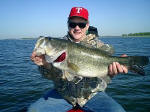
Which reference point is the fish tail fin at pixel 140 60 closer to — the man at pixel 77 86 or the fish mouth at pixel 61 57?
the man at pixel 77 86

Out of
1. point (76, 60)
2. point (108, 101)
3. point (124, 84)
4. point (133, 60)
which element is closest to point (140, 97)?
point (124, 84)

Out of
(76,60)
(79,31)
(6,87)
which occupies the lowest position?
(6,87)

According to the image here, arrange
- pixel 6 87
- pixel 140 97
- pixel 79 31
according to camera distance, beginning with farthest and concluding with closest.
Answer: pixel 6 87 < pixel 140 97 < pixel 79 31

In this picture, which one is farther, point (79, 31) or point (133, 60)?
point (79, 31)

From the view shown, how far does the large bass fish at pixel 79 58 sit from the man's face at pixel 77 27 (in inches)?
40.7

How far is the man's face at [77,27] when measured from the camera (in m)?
5.78

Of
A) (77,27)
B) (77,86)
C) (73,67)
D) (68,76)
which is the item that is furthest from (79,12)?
(77,86)

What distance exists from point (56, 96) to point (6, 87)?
605cm

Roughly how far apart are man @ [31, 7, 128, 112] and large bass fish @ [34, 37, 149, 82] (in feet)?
1.11

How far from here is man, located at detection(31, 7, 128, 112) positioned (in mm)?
5289

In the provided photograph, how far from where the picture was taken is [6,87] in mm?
10766

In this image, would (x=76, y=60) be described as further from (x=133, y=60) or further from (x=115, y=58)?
(x=133, y=60)

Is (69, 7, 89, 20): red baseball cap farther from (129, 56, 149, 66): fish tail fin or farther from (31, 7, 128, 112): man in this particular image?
(129, 56, 149, 66): fish tail fin

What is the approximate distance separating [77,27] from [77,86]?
183 centimetres
